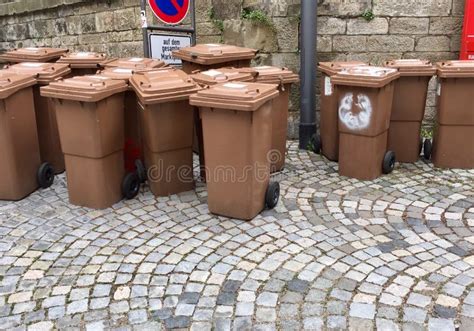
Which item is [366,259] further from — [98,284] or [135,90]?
[135,90]

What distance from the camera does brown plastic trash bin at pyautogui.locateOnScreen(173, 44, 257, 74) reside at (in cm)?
600

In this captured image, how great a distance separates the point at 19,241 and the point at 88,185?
0.87 m

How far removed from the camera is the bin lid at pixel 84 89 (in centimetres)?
448

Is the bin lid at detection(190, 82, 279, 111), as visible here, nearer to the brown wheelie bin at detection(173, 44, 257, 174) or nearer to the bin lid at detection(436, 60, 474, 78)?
the brown wheelie bin at detection(173, 44, 257, 174)

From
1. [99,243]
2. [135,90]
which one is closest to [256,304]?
[99,243]

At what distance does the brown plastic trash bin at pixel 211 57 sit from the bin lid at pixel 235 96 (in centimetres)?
156

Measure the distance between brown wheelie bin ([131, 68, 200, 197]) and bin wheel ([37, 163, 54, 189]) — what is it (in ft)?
3.92

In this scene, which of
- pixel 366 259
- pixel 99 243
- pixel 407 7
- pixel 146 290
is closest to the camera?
pixel 146 290

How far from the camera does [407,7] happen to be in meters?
6.71

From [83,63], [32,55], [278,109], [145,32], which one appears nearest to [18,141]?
[83,63]

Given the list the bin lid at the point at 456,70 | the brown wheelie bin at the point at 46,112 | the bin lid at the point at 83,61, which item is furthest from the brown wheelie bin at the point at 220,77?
the bin lid at the point at 456,70

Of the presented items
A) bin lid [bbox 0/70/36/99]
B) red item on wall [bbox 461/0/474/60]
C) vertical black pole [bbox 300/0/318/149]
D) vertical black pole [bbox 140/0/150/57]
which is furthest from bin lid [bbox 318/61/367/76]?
bin lid [bbox 0/70/36/99]

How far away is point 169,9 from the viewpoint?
20.7 feet

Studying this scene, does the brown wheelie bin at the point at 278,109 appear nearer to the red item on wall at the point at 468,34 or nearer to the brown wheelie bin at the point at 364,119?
the brown wheelie bin at the point at 364,119
